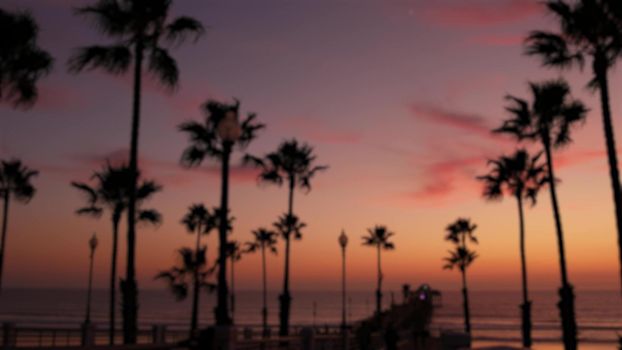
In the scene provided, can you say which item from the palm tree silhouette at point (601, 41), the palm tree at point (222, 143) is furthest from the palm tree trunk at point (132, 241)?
the palm tree silhouette at point (601, 41)

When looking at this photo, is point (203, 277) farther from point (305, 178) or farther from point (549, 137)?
point (549, 137)

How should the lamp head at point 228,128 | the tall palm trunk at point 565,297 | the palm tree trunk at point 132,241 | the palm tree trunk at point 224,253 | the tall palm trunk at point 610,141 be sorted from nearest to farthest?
the lamp head at point 228,128 → the palm tree trunk at point 224,253 → the palm tree trunk at point 132,241 → the tall palm trunk at point 610,141 → the tall palm trunk at point 565,297

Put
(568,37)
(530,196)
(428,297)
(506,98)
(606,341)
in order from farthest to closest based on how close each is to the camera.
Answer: (428,297), (606,341), (530,196), (506,98), (568,37)

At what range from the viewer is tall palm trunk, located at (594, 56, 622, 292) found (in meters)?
24.7

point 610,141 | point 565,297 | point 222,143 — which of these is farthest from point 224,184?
point 565,297

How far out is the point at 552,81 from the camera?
125ft

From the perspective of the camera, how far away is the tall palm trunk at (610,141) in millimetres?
24719

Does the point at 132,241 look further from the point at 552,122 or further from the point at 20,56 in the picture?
the point at 552,122

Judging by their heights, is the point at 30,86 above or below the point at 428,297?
above

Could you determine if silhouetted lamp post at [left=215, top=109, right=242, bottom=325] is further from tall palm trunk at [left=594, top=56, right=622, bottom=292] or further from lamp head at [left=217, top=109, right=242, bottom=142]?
tall palm trunk at [left=594, top=56, right=622, bottom=292]

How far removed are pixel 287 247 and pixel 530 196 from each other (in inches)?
793

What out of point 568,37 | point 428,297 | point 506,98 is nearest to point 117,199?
point 506,98

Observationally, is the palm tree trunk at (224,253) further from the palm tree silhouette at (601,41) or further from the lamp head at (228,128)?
the palm tree silhouette at (601,41)

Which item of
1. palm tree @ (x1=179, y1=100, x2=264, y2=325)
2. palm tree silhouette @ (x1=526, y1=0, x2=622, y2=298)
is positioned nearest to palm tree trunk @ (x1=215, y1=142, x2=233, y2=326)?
palm tree @ (x1=179, y1=100, x2=264, y2=325)
